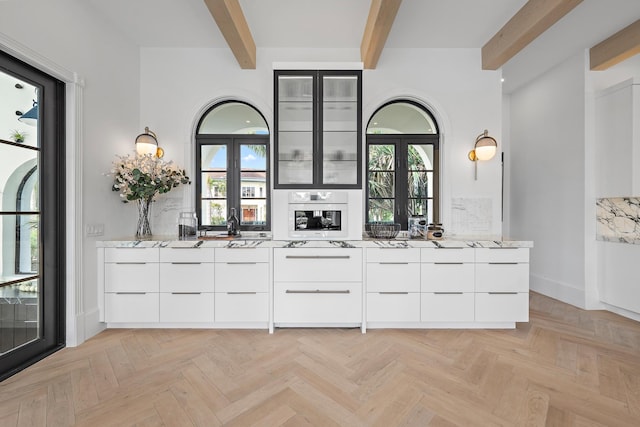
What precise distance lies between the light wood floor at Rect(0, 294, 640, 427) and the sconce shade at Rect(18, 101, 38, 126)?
73.4 inches

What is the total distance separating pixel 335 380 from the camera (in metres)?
2.09

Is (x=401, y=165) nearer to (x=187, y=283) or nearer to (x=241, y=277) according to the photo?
(x=241, y=277)

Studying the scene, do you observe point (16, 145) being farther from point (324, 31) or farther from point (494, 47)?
point (494, 47)

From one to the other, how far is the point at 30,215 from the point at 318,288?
2.42 m

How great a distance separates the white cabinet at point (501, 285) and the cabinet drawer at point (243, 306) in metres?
2.07

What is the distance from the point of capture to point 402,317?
2906mm

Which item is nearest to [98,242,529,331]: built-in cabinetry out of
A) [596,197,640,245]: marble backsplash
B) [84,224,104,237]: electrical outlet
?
[84,224,104,237]: electrical outlet

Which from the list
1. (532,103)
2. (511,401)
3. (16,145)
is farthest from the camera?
(532,103)

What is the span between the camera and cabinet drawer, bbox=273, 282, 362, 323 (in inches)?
114

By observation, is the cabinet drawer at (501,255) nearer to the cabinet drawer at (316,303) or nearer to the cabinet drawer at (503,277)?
the cabinet drawer at (503,277)

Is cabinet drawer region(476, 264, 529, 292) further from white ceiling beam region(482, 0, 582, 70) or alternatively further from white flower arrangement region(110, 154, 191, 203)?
white flower arrangement region(110, 154, 191, 203)

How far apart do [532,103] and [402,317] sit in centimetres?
374

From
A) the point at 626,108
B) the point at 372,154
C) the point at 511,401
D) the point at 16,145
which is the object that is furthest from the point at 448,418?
the point at 626,108

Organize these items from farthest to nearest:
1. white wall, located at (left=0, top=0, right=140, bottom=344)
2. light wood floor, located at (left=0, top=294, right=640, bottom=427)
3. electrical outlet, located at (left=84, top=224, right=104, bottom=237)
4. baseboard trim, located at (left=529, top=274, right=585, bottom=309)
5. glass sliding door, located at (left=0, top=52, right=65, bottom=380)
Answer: baseboard trim, located at (left=529, top=274, right=585, bottom=309)
electrical outlet, located at (left=84, top=224, right=104, bottom=237)
white wall, located at (left=0, top=0, right=140, bottom=344)
glass sliding door, located at (left=0, top=52, right=65, bottom=380)
light wood floor, located at (left=0, top=294, right=640, bottom=427)
